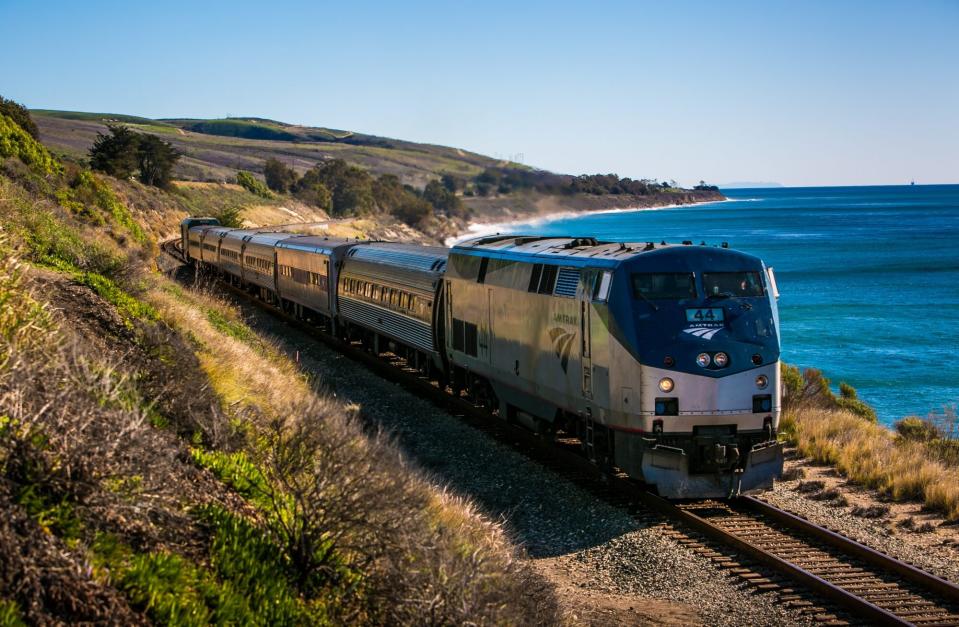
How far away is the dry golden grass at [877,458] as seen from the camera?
14.1 m

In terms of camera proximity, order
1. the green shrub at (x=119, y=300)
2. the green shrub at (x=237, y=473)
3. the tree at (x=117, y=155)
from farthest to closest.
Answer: the tree at (x=117, y=155)
the green shrub at (x=119, y=300)
the green shrub at (x=237, y=473)

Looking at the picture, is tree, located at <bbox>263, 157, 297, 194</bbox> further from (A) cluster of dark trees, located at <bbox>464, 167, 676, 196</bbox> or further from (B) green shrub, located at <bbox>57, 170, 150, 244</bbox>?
(A) cluster of dark trees, located at <bbox>464, 167, 676, 196</bbox>

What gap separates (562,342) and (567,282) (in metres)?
0.89

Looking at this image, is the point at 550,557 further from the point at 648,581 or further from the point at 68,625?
the point at 68,625

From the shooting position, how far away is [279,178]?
397ft

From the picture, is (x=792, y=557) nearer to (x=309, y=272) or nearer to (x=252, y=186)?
(x=309, y=272)

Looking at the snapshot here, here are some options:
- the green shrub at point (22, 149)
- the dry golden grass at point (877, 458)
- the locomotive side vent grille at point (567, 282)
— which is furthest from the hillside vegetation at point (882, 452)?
the green shrub at point (22, 149)

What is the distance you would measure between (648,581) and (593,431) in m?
3.19

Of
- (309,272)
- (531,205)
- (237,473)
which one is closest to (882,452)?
(237,473)

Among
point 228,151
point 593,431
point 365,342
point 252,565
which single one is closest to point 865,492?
point 593,431

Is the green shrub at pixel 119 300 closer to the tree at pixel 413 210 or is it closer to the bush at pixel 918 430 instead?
the bush at pixel 918 430

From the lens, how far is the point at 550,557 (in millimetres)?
12008

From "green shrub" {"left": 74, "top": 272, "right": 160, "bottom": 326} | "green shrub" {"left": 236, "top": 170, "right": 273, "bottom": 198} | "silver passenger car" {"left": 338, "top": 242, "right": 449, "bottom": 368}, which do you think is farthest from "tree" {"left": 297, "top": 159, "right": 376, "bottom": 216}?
"green shrub" {"left": 74, "top": 272, "right": 160, "bottom": 326}

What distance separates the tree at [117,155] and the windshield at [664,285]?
6627 centimetres
